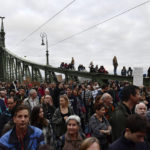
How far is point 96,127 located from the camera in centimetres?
420

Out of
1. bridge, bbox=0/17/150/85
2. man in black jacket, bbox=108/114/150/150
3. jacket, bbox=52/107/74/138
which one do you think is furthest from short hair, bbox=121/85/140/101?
bridge, bbox=0/17/150/85

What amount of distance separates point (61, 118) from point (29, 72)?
29.5 meters

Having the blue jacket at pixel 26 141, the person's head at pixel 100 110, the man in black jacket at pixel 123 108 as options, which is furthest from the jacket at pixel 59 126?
the blue jacket at pixel 26 141

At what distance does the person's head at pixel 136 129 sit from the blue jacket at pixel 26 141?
2.98ft

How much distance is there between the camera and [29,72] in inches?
1329

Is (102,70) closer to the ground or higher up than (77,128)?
higher up

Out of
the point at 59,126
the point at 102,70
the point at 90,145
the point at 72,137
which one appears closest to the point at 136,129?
the point at 90,145

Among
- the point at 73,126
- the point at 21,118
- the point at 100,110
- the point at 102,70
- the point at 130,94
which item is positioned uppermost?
the point at 102,70

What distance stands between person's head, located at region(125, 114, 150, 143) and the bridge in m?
16.3

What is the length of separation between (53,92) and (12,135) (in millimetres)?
7387

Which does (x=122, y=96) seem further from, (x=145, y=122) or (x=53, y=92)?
(x=53, y=92)

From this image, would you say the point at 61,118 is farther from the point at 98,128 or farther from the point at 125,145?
the point at 125,145

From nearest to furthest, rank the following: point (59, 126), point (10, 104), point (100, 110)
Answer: point (100, 110) → point (59, 126) → point (10, 104)

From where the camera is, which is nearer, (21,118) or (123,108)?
(21,118)
